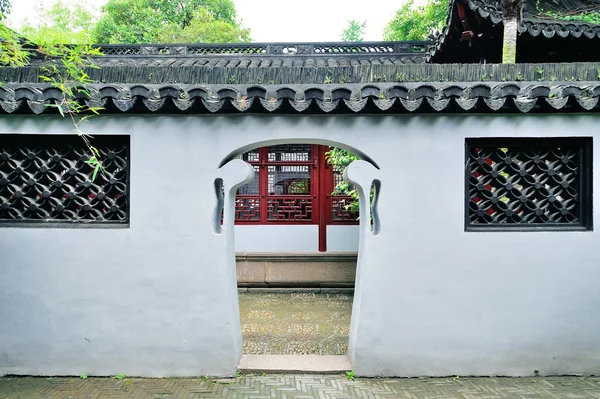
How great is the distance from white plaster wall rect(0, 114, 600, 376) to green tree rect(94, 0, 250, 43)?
57.4ft

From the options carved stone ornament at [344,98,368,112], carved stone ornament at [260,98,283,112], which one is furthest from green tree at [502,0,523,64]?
carved stone ornament at [260,98,283,112]

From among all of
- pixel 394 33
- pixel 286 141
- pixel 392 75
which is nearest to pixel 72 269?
pixel 286 141

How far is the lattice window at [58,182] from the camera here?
14.0 feet

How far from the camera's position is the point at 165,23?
23.1 meters

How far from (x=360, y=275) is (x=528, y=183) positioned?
1.96m

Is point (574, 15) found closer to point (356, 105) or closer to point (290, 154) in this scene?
point (290, 154)

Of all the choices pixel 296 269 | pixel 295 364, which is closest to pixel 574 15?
pixel 296 269

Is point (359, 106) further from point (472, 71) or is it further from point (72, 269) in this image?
point (72, 269)

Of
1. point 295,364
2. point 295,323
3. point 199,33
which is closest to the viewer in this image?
point 295,364

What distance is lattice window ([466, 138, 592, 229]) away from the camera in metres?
4.17

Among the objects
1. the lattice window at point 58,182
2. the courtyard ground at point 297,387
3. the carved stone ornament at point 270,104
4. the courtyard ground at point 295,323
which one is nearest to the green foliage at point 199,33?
the courtyard ground at point 295,323

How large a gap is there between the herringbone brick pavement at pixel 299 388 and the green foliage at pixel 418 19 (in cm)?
1280

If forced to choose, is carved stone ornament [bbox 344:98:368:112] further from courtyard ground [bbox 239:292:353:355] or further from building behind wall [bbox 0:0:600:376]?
courtyard ground [bbox 239:292:353:355]

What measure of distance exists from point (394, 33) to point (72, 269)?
16769 millimetres
